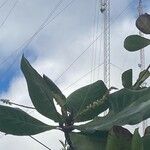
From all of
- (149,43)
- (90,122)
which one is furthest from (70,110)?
(149,43)

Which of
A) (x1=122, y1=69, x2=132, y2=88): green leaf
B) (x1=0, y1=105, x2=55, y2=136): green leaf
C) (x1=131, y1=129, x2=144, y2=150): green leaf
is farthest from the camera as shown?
(x1=122, y1=69, x2=132, y2=88): green leaf

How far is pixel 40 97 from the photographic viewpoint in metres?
0.58

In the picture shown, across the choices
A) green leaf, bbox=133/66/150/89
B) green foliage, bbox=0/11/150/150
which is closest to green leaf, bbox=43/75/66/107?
green foliage, bbox=0/11/150/150

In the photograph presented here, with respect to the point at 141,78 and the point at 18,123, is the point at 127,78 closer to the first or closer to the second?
the point at 141,78

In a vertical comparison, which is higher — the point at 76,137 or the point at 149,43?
the point at 149,43

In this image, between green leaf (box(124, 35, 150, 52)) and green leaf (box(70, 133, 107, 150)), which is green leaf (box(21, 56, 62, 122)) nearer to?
green leaf (box(70, 133, 107, 150))

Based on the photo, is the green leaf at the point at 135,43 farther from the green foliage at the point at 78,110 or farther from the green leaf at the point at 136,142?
the green leaf at the point at 136,142

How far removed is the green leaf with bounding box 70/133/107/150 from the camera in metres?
0.55

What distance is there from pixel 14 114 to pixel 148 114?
0.18 m

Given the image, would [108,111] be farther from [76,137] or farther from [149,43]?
[149,43]

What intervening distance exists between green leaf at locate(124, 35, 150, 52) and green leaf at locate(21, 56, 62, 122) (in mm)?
185

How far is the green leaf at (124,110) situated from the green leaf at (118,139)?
0.01m

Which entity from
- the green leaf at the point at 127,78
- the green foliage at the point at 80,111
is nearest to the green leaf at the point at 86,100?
the green foliage at the point at 80,111

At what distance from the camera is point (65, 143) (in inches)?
23.0
